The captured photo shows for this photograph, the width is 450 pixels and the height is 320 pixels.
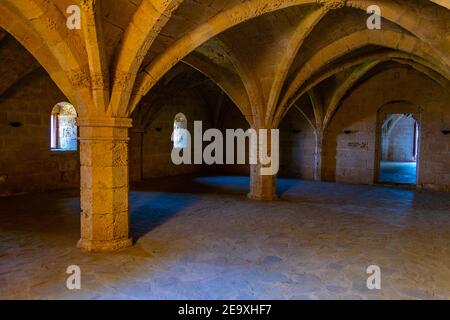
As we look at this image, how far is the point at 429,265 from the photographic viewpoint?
11.3 feet

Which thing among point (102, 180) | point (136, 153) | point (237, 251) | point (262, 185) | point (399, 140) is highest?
point (399, 140)

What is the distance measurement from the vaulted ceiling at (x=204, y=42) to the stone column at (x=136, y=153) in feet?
11.4

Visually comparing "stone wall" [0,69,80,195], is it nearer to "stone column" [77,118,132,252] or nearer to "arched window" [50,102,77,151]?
"arched window" [50,102,77,151]

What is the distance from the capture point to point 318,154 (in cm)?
1030

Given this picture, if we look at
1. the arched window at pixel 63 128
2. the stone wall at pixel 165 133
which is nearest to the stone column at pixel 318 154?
the stone wall at pixel 165 133

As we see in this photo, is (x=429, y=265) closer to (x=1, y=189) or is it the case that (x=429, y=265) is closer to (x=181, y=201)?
(x=181, y=201)

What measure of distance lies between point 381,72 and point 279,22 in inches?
210

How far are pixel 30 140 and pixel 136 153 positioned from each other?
9.72 feet

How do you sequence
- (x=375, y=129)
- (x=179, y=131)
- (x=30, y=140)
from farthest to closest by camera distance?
(x=179, y=131) → (x=375, y=129) → (x=30, y=140)

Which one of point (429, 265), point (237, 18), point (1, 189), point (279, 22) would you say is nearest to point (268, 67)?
point (279, 22)

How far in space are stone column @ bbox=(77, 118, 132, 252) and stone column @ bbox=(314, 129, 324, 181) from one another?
7501 mm

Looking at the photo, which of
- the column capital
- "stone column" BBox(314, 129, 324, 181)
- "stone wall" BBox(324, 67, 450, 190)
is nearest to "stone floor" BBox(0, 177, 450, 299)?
the column capital

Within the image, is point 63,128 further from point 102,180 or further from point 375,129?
point 375,129

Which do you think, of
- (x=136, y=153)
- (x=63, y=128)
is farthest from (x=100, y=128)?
(x=136, y=153)
